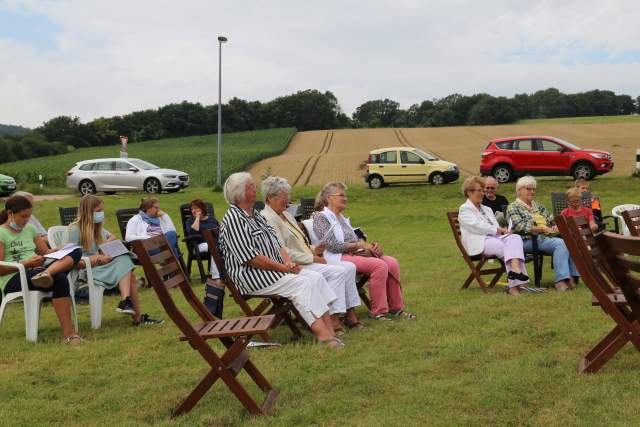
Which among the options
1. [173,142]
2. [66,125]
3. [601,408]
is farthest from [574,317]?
[66,125]

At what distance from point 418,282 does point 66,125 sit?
83010mm

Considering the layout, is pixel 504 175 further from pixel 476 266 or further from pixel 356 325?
pixel 356 325

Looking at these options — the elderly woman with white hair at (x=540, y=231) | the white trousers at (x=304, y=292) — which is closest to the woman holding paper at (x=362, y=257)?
the white trousers at (x=304, y=292)

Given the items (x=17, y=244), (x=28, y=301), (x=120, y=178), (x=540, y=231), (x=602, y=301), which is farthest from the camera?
(x=120, y=178)

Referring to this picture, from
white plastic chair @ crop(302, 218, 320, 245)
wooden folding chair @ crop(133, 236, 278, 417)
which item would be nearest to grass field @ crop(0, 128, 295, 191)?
white plastic chair @ crop(302, 218, 320, 245)

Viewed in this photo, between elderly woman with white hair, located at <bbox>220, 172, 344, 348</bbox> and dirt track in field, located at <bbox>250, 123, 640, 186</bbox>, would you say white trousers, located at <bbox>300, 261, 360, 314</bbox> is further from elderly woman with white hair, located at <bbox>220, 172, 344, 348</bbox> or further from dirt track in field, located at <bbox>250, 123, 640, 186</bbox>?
dirt track in field, located at <bbox>250, 123, 640, 186</bbox>

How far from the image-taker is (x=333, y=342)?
5.77m

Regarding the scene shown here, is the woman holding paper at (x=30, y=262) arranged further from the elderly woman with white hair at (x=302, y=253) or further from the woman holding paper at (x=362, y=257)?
the woman holding paper at (x=362, y=257)

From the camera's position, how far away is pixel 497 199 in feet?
33.5

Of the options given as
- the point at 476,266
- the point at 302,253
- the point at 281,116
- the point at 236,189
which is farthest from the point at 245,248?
the point at 281,116

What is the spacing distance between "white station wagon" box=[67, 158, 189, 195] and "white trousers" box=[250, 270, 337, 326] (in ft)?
71.6

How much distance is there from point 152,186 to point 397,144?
2720 centimetres

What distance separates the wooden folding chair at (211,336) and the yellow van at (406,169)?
2104 centimetres

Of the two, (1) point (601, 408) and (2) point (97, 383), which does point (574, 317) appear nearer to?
(1) point (601, 408)
